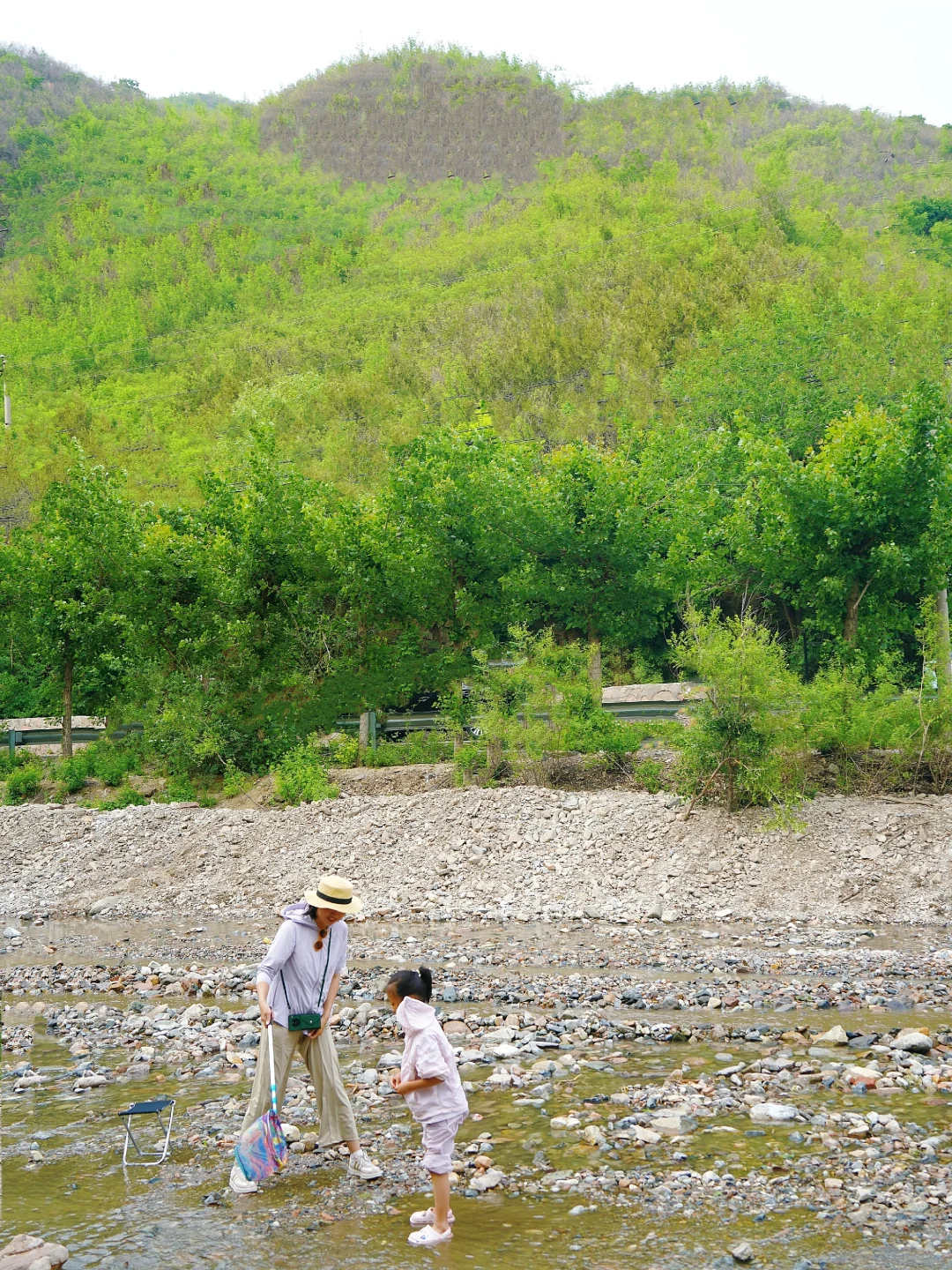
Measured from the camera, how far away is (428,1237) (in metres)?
6.27

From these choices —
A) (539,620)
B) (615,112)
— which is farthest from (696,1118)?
(615,112)

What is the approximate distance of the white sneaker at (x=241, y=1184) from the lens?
701 cm

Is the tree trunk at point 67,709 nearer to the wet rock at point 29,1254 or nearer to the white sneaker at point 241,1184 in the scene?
the white sneaker at point 241,1184

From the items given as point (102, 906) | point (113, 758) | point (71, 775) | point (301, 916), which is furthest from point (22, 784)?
point (301, 916)

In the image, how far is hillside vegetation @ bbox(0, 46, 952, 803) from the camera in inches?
1045

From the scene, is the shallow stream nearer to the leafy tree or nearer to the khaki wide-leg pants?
the khaki wide-leg pants

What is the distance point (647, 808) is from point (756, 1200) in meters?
13.1

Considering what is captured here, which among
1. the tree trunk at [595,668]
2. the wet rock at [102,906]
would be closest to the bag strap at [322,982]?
the wet rock at [102,906]

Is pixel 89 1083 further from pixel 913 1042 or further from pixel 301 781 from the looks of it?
pixel 301 781

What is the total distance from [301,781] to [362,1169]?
1669 centimetres

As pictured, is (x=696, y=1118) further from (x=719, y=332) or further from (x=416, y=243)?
(x=416, y=243)

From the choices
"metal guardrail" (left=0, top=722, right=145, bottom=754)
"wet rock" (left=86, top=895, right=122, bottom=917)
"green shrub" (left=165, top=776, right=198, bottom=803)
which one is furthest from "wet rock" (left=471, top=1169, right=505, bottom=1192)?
"metal guardrail" (left=0, top=722, right=145, bottom=754)

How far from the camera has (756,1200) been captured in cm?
662

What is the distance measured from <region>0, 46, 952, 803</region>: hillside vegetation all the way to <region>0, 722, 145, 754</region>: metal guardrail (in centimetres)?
111
